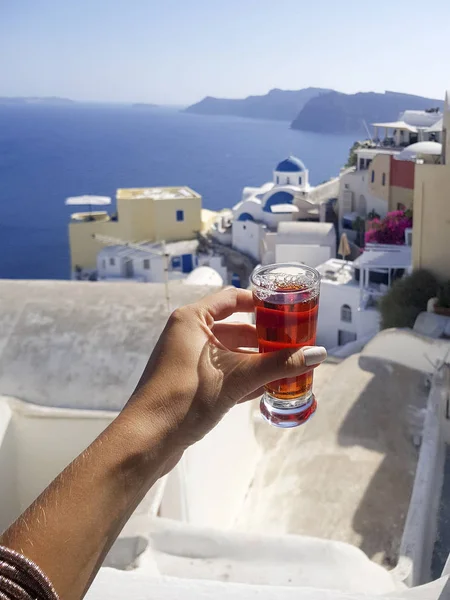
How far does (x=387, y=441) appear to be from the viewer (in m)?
6.75

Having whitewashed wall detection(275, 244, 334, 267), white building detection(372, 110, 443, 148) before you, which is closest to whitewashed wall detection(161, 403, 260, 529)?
whitewashed wall detection(275, 244, 334, 267)

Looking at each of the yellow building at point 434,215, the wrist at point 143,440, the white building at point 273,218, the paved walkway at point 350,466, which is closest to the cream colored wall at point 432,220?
the yellow building at point 434,215

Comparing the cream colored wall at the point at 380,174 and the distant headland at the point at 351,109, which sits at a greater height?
the distant headland at the point at 351,109

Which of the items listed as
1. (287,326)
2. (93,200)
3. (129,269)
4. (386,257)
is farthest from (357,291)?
(93,200)

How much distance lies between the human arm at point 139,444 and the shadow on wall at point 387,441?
4.04 m

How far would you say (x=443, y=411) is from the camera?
6.93 meters

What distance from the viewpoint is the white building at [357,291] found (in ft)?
50.6

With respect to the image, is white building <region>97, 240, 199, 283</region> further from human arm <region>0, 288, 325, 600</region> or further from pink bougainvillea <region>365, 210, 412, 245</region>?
human arm <region>0, 288, 325, 600</region>

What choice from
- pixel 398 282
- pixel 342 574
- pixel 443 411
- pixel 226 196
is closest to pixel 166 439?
pixel 342 574

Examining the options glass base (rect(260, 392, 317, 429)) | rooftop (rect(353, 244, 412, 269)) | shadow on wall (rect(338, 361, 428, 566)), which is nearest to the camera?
glass base (rect(260, 392, 317, 429))

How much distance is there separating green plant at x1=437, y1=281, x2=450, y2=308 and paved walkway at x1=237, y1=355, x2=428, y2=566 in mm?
1907

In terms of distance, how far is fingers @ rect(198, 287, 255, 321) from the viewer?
61.1 inches

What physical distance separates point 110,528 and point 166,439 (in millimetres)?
202

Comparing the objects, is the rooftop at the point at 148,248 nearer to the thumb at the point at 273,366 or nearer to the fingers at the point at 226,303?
the fingers at the point at 226,303
